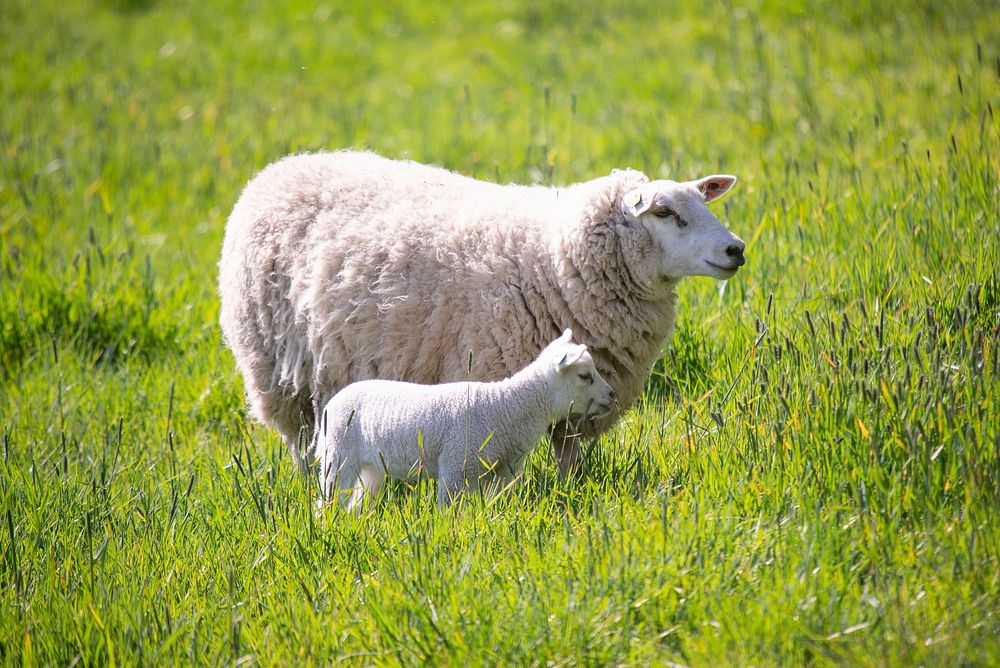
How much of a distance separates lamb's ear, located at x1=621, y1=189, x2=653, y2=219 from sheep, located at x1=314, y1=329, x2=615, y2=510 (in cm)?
61

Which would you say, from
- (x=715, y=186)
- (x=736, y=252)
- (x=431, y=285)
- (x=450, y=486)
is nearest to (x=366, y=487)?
(x=450, y=486)

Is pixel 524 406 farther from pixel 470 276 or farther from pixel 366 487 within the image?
pixel 470 276

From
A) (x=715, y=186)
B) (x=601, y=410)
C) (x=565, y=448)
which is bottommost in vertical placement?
(x=565, y=448)

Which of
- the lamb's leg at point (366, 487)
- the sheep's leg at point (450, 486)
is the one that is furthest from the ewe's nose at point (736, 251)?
the lamb's leg at point (366, 487)

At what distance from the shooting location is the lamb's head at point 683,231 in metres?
Result: 3.83

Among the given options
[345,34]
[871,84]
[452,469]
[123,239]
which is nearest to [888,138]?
[871,84]

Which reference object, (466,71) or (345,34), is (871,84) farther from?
(345,34)

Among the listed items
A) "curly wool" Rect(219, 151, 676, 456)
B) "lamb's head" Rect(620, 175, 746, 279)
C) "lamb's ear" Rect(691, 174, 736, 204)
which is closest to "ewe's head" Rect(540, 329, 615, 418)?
"curly wool" Rect(219, 151, 676, 456)

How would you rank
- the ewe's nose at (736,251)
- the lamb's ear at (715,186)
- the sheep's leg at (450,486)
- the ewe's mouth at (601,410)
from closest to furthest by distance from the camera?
the sheep's leg at (450,486), the ewe's mouth at (601,410), the ewe's nose at (736,251), the lamb's ear at (715,186)

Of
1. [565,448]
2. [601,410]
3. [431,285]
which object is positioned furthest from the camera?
[431,285]

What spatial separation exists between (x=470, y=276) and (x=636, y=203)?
0.73m

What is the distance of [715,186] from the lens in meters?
4.32

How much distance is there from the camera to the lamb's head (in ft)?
12.6

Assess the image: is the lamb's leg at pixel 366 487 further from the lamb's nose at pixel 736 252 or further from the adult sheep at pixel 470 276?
the lamb's nose at pixel 736 252
